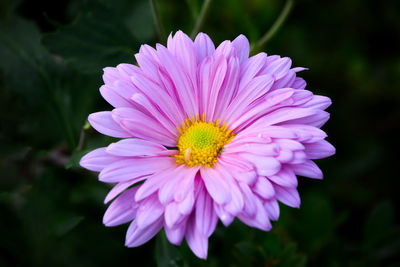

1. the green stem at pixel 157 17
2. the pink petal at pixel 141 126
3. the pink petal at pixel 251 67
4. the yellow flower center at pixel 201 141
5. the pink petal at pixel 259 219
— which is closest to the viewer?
the pink petal at pixel 259 219

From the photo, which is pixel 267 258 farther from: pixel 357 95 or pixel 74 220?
pixel 357 95

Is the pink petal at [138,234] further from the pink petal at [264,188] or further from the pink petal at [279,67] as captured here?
the pink petal at [279,67]

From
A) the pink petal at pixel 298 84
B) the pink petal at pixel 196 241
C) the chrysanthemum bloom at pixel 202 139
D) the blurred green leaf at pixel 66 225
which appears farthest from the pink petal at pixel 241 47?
the blurred green leaf at pixel 66 225

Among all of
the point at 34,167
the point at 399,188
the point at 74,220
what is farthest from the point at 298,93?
the point at 399,188

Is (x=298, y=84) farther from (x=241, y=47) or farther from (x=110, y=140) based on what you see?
(x=110, y=140)

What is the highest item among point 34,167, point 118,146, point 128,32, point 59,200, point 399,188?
point 128,32

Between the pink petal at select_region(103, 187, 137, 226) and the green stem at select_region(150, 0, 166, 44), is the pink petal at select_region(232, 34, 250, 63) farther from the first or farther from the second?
the pink petal at select_region(103, 187, 137, 226)

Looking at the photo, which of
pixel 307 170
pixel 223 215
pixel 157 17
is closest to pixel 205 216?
pixel 223 215
